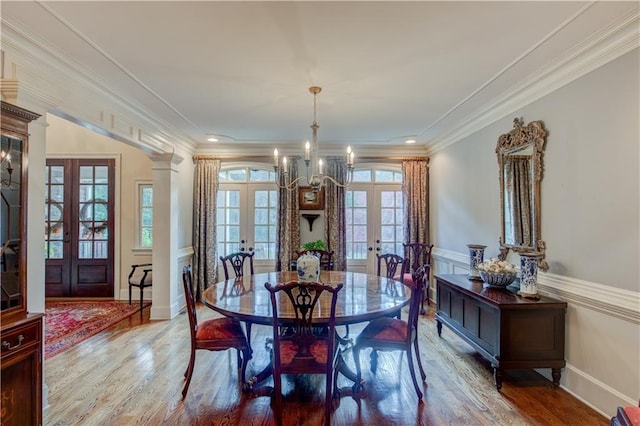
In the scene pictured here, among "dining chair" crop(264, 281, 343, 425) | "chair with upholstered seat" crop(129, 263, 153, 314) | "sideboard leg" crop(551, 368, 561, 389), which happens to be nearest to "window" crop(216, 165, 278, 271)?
"chair with upholstered seat" crop(129, 263, 153, 314)

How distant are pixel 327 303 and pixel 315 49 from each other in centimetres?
193

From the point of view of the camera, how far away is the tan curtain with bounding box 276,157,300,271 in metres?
5.36

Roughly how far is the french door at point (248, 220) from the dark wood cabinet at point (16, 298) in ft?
11.9

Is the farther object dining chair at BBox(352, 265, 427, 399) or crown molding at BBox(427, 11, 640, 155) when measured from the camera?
dining chair at BBox(352, 265, 427, 399)

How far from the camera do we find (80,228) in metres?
5.34

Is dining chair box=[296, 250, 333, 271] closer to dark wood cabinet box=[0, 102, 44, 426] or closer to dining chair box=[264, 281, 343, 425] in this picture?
dining chair box=[264, 281, 343, 425]

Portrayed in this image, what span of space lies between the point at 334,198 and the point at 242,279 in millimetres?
2444

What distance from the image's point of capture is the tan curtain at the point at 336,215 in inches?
212

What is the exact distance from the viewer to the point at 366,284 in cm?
315

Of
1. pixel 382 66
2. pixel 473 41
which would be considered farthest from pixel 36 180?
pixel 473 41

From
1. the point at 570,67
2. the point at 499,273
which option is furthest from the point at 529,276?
the point at 570,67

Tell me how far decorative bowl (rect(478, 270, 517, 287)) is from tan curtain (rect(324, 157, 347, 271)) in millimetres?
2651

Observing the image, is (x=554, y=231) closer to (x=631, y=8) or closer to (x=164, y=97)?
(x=631, y=8)

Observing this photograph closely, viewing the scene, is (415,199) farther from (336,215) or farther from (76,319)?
(76,319)
